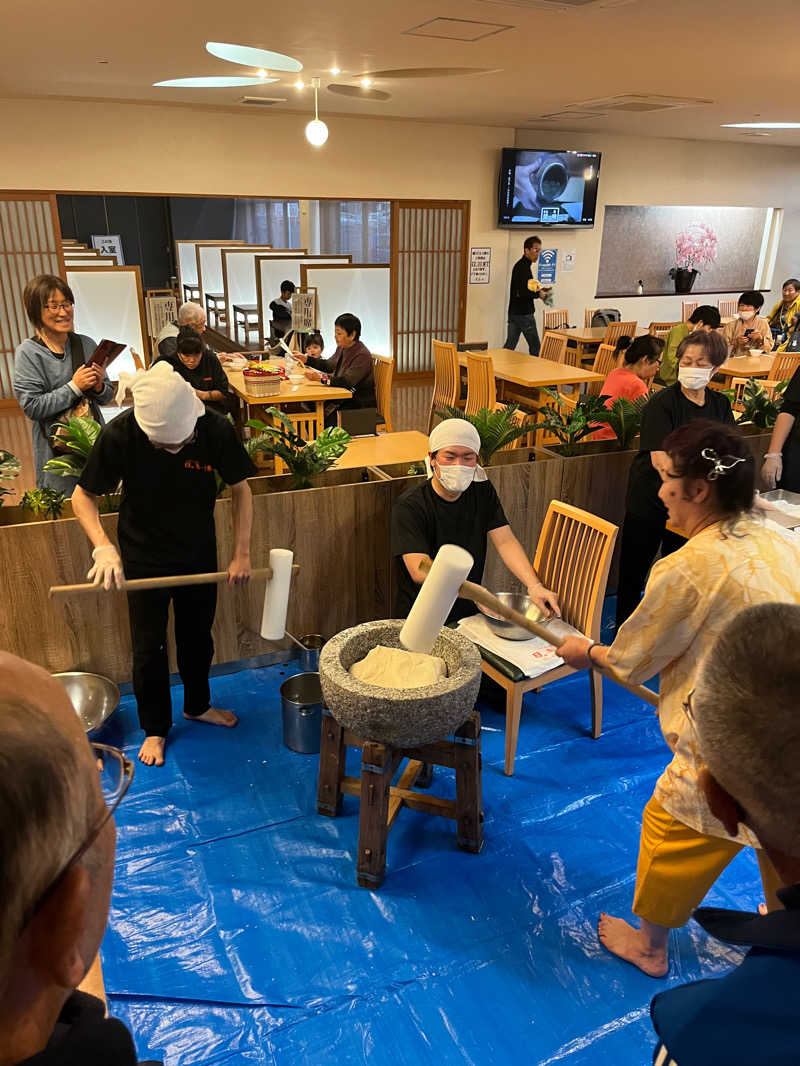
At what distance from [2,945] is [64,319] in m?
3.24

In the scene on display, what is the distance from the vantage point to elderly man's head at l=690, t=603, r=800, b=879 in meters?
0.78

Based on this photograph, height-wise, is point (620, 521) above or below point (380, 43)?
below

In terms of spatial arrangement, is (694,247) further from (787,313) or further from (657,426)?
(657,426)

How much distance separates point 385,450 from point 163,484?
6.48 ft

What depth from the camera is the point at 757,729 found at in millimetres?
794

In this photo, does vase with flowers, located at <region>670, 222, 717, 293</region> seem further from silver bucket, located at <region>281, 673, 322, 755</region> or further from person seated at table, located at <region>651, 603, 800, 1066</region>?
person seated at table, located at <region>651, 603, 800, 1066</region>

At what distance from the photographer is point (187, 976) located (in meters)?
1.97

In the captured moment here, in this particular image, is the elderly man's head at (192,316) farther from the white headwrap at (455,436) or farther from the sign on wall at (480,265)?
the sign on wall at (480,265)

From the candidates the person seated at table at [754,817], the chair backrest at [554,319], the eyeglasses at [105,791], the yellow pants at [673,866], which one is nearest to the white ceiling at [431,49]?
the chair backrest at [554,319]

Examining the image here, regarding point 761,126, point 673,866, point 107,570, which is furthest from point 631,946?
point 761,126

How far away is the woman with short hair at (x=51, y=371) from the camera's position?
10.6ft

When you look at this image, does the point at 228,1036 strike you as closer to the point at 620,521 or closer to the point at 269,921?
the point at 269,921

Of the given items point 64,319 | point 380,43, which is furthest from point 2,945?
point 380,43

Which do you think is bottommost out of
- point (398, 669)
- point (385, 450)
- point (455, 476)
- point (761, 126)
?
point (398, 669)
